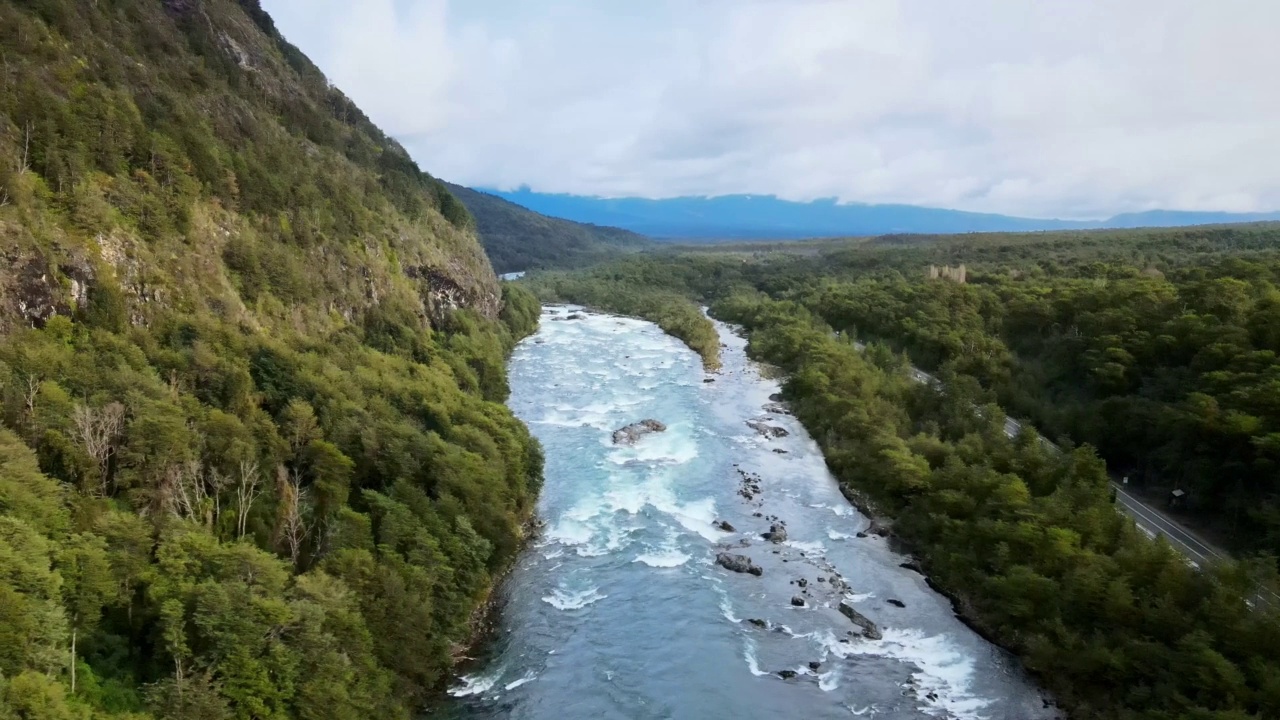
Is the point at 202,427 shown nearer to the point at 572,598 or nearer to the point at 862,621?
the point at 572,598

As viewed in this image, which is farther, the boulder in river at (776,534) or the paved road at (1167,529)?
the boulder in river at (776,534)

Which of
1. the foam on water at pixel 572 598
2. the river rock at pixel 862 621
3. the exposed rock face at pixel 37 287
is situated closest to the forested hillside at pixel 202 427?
the exposed rock face at pixel 37 287

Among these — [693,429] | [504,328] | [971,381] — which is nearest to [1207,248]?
[971,381]

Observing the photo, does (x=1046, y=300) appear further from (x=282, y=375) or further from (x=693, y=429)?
(x=282, y=375)

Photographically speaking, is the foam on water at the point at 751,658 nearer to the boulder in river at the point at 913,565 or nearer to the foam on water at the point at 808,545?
the foam on water at the point at 808,545

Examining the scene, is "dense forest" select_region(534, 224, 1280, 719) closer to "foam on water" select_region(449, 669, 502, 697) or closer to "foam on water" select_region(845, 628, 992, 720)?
"foam on water" select_region(845, 628, 992, 720)

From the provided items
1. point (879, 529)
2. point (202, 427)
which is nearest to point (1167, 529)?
point (879, 529)

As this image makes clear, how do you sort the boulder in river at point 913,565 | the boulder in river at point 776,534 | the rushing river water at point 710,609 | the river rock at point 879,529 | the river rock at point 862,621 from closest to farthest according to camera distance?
the rushing river water at point 710,609 → the river rock at point 862,621 → the boulder in river at point 913,565 → the boulder in river at point 776,534 → the river rock at point 879,529
